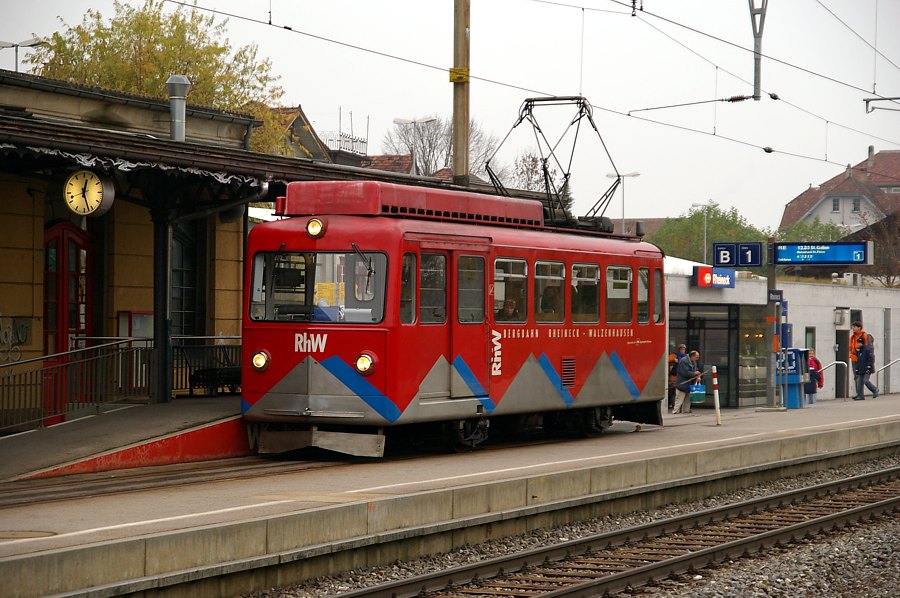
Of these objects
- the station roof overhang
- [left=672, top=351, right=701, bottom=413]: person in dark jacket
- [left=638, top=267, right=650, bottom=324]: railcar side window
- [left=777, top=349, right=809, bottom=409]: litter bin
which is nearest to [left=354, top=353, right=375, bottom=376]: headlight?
the station roof overhang

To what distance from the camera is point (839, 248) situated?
92.0ft

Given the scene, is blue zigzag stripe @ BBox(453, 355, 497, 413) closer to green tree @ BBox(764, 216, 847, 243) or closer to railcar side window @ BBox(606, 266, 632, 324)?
railcar side window @ BBox(606, 266, 632, 324)

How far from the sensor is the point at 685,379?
92.7 feet

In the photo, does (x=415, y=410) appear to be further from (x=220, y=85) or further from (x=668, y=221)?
(x=668, y=221)

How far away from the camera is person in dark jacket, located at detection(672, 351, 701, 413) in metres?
28.0

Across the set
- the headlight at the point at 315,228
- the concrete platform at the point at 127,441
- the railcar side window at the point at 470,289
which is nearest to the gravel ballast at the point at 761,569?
the railcar side window at the point at 470,289

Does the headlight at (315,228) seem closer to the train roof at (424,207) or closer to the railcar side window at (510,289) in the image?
the train roof at (424,207)

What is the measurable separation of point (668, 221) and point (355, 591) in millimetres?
92004

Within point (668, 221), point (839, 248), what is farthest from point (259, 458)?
point (668, 221)

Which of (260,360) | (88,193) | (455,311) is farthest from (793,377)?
(88,193)

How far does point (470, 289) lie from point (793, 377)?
16.9m

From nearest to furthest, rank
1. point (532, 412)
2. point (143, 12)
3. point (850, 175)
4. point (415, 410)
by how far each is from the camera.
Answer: point (415, 410) < point (532, 412) < point (143, 12) < point (850, 175)

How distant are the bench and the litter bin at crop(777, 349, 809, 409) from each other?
1593 centimetres

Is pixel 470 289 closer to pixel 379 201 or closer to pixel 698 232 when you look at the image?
pixel 379 201
